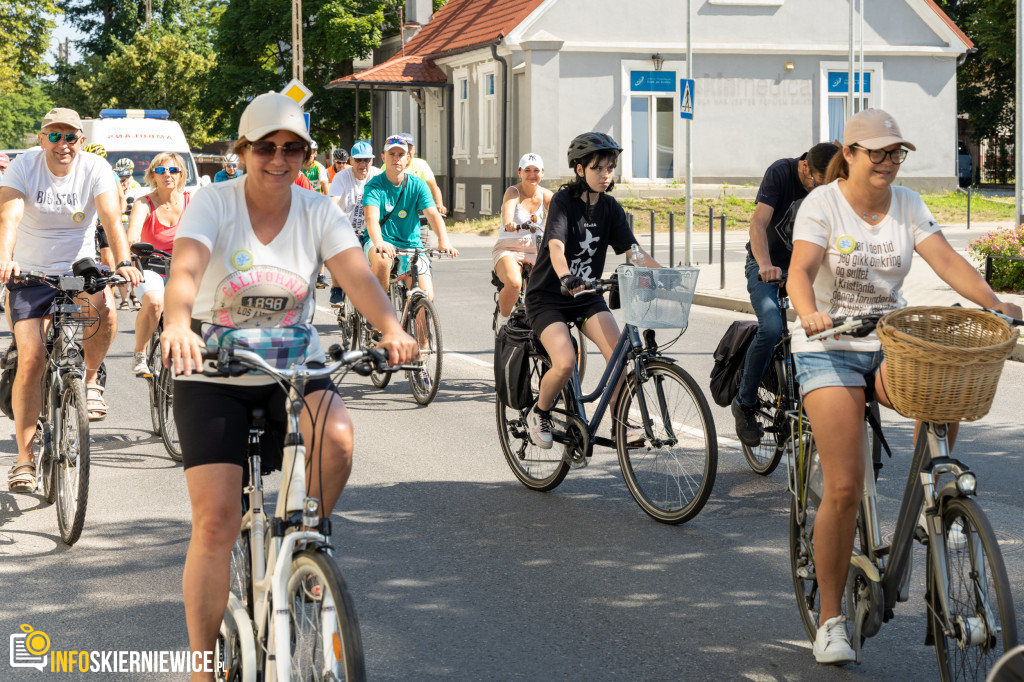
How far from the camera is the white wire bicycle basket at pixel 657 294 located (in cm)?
612

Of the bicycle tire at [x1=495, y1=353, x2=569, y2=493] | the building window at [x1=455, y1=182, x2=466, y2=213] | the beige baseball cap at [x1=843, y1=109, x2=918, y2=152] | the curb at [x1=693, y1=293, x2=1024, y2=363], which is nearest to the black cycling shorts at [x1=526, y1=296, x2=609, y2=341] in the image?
the bicycle tire at [x1=495, y1=353, x2=569, y2=493]

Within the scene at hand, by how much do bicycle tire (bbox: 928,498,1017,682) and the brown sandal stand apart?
472cm

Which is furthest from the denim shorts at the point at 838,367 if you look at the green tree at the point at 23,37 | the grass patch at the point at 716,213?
the green tree at the point at 23,37

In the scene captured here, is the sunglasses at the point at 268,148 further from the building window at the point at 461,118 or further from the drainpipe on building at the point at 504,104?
the building window at the point at 461,118

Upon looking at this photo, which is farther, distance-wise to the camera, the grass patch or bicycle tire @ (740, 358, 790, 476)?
the grass patch

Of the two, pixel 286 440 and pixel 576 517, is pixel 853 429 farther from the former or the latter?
pixel 576 517

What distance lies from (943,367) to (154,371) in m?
6.06

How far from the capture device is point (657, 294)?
243 inches

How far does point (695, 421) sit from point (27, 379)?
3.31 meters

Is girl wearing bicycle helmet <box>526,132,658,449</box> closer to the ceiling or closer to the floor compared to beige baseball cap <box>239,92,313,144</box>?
closer to the floor

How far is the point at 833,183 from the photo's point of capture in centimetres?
472

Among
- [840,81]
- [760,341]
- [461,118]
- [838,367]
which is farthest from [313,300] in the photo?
[461,118]

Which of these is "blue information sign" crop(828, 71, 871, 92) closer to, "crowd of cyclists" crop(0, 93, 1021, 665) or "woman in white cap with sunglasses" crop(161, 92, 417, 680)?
"crowd of cyclists" crop(0, 93, 1021, 665)

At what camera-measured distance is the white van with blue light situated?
24859 mm
